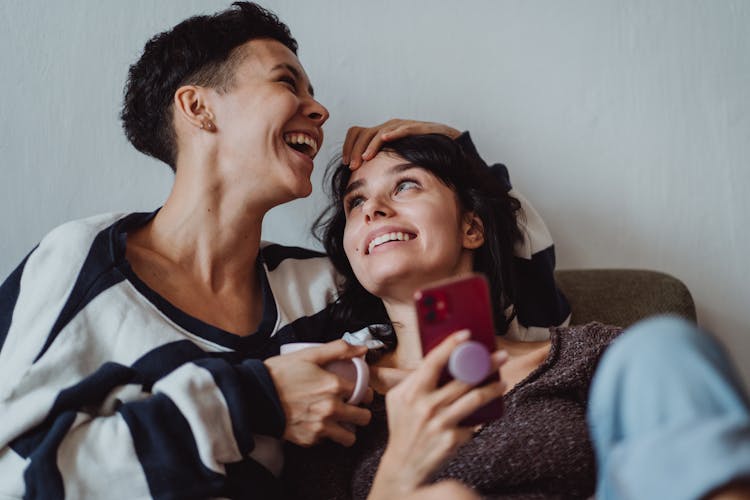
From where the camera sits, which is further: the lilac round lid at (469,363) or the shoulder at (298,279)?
the shoulder at (298,279)

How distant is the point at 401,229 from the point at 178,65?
555 mm

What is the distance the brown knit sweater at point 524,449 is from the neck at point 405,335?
10 cm

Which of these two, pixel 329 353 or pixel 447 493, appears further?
pixel 329 353

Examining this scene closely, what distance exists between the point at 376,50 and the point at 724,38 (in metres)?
0.82

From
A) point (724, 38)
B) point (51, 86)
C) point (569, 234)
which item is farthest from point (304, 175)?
point (724, 38)

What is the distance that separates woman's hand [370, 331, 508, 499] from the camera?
0.79 m

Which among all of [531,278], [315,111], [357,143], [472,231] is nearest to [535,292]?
[531,278]

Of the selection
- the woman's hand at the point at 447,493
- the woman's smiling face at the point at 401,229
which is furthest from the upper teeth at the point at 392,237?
the woman's hand at the point at 447,493

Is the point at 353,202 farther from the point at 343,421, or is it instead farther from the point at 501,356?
the point at 501,356

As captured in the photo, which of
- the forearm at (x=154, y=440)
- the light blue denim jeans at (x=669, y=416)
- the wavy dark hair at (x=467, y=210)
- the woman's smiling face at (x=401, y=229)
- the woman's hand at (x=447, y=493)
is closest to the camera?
the light blue denim jeans at (x=669, y=416)

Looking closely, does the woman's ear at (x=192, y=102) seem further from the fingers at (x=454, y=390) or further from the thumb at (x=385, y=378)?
the fingers at (x=454, y=390)

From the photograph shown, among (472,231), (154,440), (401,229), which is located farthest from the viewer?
(472,231)

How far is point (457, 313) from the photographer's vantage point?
0.80 meters

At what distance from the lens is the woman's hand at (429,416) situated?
79 cm
